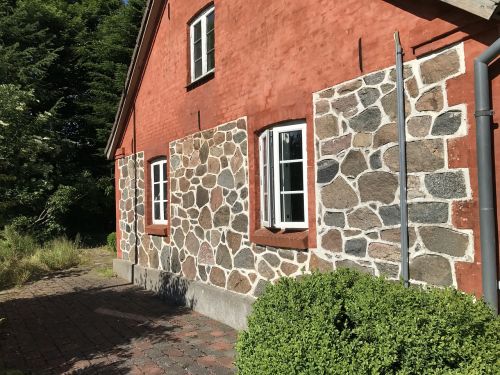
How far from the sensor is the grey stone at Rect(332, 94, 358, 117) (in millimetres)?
4953

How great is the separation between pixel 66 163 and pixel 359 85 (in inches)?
766

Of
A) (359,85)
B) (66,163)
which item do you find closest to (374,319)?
(359,85)

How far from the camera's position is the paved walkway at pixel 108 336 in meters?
5.31

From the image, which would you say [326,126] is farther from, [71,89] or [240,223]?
[71,89]

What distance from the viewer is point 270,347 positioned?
10.8 feet

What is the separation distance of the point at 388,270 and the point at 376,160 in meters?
1.10

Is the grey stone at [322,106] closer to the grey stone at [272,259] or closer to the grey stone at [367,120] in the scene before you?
the grey stone at [367,120]

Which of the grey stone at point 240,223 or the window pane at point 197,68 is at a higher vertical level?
the window pane at point 197,68

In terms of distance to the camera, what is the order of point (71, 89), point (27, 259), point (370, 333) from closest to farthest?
point (370, 333) → point (27, 259) → point (71, 89)

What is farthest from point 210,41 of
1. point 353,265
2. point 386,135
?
point 353,265

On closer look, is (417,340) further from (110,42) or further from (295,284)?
(110,42)

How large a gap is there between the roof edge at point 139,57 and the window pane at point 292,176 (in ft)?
18.4

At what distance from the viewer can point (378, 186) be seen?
15.3 feet

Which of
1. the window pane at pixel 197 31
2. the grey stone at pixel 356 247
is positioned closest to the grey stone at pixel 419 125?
the grey stone at pixel 356 247
